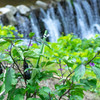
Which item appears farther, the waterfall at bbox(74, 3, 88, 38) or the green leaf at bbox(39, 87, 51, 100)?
the waterfall at bbox(74, 3, 88, 38)

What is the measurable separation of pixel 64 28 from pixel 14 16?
2862mm

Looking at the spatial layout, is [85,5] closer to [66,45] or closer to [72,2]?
[72,2]

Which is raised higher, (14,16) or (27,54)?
(14,16)

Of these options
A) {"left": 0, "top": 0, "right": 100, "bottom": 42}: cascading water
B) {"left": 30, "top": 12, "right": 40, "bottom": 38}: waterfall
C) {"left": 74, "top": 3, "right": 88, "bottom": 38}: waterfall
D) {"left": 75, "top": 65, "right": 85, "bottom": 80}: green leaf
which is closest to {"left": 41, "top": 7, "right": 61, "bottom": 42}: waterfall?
{"left": 0, "top": 0, "right": 100, "bottom": 42}: cascading water

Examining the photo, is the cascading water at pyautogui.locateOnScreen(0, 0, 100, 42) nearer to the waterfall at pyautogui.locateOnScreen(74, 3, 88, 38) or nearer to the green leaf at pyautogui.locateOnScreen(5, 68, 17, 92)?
the waterfall at pyautogui.locateOnScreen(74, 3, 88, 38)

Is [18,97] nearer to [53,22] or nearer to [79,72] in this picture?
[79,72]

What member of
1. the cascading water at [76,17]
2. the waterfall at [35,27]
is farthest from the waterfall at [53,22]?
the waterfall at [35,27]

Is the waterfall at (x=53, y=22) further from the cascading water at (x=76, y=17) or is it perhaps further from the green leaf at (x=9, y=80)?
the green leaf at (x=9, y=80)

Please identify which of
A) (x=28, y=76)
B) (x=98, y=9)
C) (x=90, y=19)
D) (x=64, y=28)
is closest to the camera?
(x=28, y=76)

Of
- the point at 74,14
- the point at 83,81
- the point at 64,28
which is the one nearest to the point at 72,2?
the point at 74,14

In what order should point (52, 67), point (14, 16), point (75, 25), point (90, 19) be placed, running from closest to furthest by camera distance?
point (52, 67) → point (14, 16) → point (75, 25) → point (90, 19)

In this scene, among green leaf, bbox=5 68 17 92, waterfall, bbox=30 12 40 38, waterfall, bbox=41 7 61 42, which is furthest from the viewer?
waterfall, bbox=41 7 61 42

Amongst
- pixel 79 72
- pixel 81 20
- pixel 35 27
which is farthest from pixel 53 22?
pixel 79 72

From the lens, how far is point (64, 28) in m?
7.12
